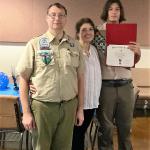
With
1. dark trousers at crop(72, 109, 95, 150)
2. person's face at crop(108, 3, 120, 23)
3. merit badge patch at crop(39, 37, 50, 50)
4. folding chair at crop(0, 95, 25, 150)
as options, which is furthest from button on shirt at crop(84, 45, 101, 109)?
folding chair at crop(0, 95, 25, 150)

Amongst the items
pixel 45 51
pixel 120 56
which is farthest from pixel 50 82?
pixel 120 56

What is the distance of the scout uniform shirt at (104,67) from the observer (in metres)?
3.06

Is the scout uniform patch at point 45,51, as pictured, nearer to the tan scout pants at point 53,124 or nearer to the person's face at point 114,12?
the tan scout pants at point 53,124

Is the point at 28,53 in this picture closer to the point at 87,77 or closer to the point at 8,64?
the point at 87,77

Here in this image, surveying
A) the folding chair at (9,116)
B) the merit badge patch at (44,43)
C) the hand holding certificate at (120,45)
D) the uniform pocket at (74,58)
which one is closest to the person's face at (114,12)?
the hand holding certificate at (120,45)

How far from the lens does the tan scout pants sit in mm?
2373

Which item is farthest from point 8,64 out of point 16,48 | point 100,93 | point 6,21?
point 100,93

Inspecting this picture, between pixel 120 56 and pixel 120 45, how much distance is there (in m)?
0.10

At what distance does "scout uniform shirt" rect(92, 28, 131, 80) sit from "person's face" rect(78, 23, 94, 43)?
19 centimetres

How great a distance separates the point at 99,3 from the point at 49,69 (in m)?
3.83

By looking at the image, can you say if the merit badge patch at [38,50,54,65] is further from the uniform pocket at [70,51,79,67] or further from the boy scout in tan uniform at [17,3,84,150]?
the uniform pocket at [70,51,79,67]

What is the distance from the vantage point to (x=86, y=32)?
288 centimetres

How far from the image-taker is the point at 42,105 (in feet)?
7.76

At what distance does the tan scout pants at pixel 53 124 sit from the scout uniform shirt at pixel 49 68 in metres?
0.06
